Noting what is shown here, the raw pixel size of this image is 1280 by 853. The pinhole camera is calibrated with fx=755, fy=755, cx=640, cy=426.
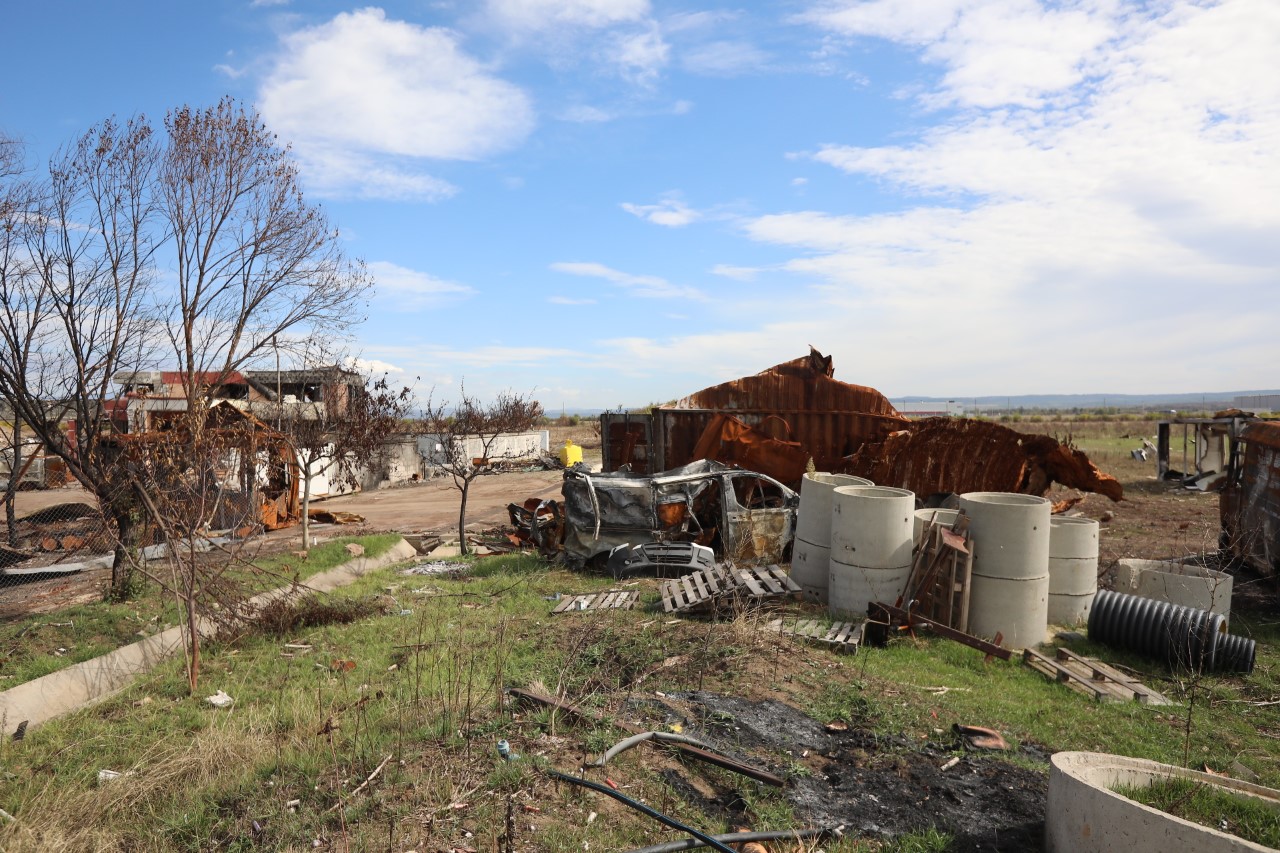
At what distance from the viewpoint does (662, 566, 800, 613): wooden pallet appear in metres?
8.62

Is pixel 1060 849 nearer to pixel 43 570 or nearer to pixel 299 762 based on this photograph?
pixel 299 762

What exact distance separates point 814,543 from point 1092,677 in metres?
3.27

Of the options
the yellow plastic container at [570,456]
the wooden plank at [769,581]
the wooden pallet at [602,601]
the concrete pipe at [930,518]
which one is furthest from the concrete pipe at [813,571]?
the yellow plastic container at [570,456]

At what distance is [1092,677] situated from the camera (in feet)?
23.0

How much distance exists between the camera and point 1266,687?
274 inches

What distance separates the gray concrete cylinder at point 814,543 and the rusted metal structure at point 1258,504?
5.18 metres

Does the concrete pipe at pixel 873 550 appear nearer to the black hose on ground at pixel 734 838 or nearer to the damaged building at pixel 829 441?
the black hose on ground at pixel 734 838

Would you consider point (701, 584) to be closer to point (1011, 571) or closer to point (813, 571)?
point (813, 571)

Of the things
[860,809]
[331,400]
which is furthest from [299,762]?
[331,400]

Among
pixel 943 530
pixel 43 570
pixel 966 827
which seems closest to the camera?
pixel 966 827

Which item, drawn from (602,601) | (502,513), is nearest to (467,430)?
Answer: (502,513)

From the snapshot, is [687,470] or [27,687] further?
[687,470]

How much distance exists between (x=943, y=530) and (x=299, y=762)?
6.47 meters

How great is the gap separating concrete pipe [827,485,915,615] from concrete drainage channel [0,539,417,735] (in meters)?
6.98
